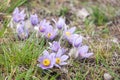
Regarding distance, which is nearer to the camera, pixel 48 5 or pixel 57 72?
pixel 57 72

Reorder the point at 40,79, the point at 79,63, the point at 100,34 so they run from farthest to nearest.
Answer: the point at 100,34, the point at 79,63, the point at 40,79

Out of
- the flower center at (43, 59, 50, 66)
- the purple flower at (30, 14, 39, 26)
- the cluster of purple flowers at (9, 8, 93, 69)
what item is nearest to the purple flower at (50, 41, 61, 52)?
the cluster of purple flowers at (9, 8, 93, 69)

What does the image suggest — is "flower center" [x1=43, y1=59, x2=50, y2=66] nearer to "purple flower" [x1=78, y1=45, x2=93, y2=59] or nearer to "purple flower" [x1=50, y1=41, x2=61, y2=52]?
"purple flower" [x1=50, y1=41, x2=61, y2=52]

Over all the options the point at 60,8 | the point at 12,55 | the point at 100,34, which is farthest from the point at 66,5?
the point at 12,55

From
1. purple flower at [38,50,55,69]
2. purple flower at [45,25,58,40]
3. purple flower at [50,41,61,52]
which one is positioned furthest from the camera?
purple flower at [45,25,58,40]

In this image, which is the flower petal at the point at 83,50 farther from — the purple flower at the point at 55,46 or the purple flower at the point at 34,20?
the purple flower at the point at 34,20

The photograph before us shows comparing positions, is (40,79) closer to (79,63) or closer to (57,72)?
(57,72)

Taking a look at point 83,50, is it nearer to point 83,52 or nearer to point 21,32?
point 83,52

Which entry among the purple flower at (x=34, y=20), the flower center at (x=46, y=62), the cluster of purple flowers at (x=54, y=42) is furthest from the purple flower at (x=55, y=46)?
the purple flower at (x=34, y=20)
